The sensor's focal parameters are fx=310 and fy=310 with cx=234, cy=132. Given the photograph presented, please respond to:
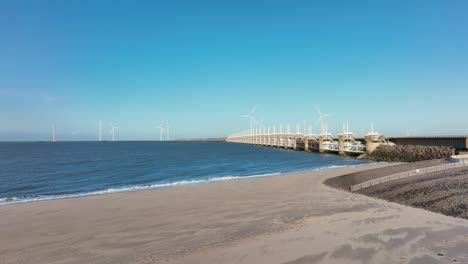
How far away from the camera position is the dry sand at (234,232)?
10.1m

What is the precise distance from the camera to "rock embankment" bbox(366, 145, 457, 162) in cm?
5312

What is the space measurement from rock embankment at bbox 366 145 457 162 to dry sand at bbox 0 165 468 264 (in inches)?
1665

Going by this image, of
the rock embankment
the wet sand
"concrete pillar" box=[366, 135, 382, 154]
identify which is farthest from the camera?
"concrete pillar" box=[366, 135, 382, 154]

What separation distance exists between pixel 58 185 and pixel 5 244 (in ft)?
75.8

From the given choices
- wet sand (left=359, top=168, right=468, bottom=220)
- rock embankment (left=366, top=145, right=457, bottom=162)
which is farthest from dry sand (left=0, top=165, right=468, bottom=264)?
rock embankment (left=366, top=145, right=457, bottom=162)

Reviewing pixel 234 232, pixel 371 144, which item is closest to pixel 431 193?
pixel 234 232

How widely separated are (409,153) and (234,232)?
5730cm

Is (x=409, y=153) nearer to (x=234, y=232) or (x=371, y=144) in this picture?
(x=371, y=144)

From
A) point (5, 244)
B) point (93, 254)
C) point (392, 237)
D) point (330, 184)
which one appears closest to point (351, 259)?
point (392, 237)

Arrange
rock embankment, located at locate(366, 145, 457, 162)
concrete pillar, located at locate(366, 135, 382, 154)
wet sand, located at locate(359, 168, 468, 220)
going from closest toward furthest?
wet sand, located at locate(359, 168, 468, 220), rock embankment, located at locate(366, 145, 457, 162), concrete pillar, located at locate(366, 135, 382, 154)

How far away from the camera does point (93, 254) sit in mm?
10828

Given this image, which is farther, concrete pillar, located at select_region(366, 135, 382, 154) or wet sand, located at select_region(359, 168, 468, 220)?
concrete pillar, located at select_region(366, 135, 382, 154)

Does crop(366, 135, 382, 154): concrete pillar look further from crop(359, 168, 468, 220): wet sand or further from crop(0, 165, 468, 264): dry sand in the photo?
crop(0, 165, 468, 264): dry sand

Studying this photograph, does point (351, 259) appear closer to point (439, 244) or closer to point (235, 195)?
point (439, 244)
